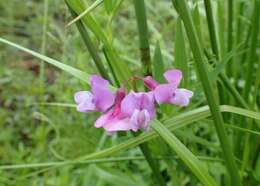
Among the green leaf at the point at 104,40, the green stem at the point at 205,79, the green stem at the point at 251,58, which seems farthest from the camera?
the green stem at the point at 251,58

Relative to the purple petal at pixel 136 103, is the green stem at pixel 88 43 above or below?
above

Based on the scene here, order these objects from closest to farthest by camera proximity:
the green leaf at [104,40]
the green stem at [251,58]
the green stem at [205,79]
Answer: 1. the green stem at [205,79]
2. the green leaf at [104,40]
3. the green stem at [251,58]

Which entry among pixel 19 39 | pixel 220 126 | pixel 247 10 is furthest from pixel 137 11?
pixel 19 39

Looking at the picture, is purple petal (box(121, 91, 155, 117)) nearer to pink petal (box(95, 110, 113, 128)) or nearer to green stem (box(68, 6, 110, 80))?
pink petal (box(95, 110, 113, 128))

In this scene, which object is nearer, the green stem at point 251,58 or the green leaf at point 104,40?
the green leaf at point 104,40

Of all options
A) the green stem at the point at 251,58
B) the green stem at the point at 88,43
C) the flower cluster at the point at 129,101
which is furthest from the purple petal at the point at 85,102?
the green stem at the point at 251,58

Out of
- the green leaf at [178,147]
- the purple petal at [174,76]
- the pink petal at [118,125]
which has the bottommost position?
the green leaf at [178,147]

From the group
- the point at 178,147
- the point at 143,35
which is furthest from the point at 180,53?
the point at 178,147

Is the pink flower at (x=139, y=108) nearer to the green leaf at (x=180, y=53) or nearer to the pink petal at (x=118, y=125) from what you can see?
the pink petal at (x=118, y=125)

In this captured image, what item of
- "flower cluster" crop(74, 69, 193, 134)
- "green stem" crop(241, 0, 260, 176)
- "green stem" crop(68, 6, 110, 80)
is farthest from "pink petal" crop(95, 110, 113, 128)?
"green stem" crop(241, 0, 260, 176)
